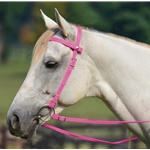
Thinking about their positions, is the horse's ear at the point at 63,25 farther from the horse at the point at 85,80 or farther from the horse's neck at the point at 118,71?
the horse's neck at the point at 118,71

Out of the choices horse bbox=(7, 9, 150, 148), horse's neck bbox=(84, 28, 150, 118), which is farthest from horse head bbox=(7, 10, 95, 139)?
horse's neck bbox=(84, 28, 150, 118)

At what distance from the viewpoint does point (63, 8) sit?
4334 centimetres

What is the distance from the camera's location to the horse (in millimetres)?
4254

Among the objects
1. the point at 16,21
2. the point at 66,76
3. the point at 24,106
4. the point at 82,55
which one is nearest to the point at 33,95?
the point at 24,106

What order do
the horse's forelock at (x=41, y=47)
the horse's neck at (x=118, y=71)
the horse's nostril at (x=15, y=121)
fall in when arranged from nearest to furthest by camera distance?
the horse's nostril at (x=15, y=121) → the horse's forelock at (x=41, y=47) → the horse's neck at (x=118, y=71)

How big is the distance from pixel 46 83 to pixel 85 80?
431 millimetres

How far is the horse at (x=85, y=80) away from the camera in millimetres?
4254

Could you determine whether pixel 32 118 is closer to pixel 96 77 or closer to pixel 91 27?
pixel 96 77

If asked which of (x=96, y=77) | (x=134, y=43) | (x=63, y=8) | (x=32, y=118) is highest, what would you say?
(x=134, y=43)

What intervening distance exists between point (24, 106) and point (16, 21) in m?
68.2

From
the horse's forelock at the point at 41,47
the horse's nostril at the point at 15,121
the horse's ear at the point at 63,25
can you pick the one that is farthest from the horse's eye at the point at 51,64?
the horse's nostril at the point at 15,121

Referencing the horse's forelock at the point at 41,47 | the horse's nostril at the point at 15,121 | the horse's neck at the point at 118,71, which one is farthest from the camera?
the horse's neck at the point at 118,71

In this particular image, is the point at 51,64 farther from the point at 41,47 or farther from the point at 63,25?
the point at 63,25

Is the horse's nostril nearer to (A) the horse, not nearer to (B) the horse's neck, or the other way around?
(A) the horse
